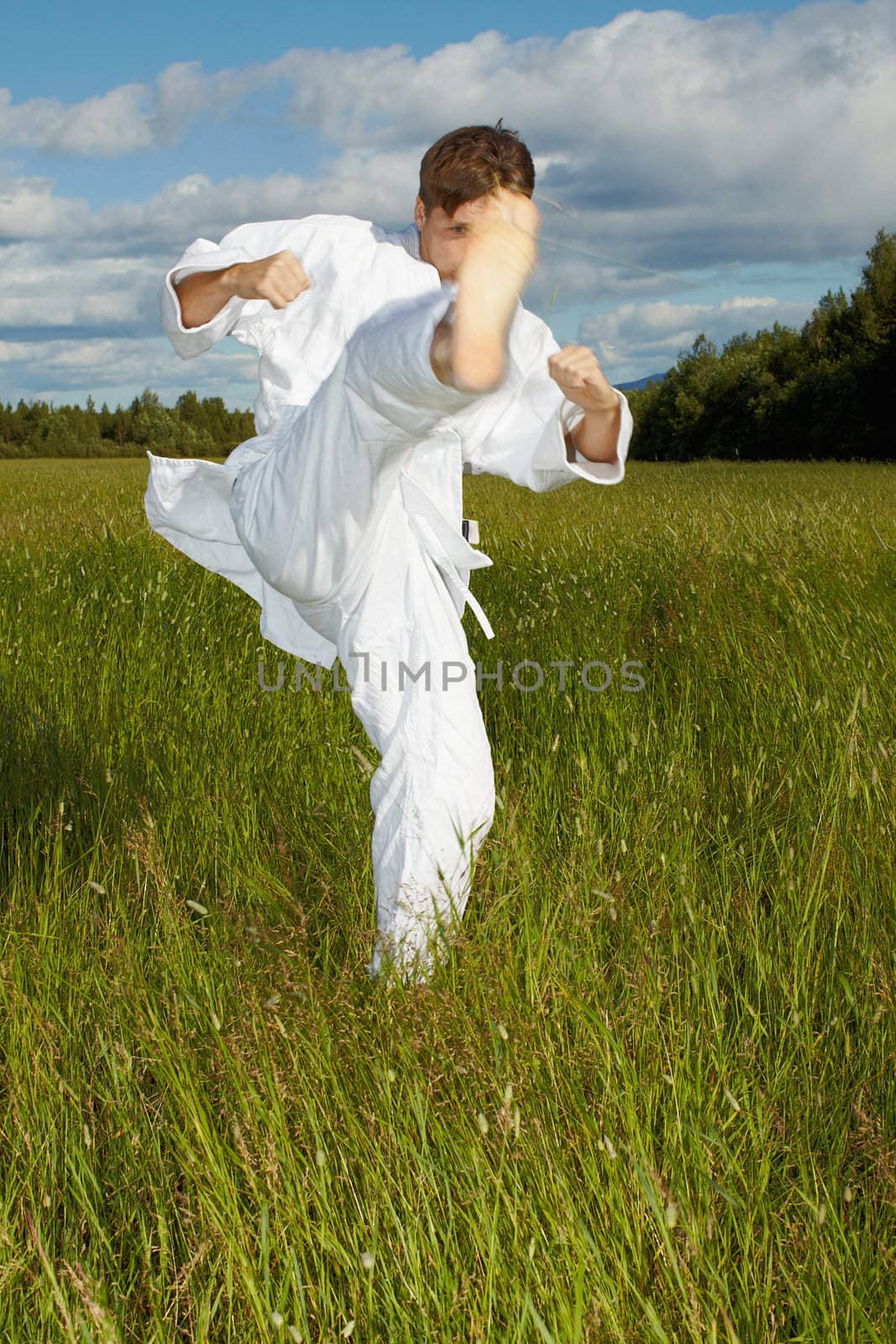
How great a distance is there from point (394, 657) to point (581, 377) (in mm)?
675

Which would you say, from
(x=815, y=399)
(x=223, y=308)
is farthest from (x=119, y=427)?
(x=223, y=308)

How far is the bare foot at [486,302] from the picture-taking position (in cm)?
141

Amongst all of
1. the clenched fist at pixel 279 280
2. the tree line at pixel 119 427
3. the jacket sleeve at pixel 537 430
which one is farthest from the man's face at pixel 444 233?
the tree line at pixel 119 427

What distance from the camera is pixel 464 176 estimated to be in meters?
2.05

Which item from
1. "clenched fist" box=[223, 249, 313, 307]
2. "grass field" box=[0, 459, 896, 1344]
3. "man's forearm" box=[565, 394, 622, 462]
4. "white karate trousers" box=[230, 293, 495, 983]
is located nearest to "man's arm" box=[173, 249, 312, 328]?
"clenched fist" box=[223, 249, 313, 307]

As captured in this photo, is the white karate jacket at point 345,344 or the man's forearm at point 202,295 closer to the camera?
the man's forearm at point 202,295

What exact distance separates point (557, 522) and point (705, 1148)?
7.91 meters

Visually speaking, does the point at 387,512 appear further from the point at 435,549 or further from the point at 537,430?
the point at 537,430

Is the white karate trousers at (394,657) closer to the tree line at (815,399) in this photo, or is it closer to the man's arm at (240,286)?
the man's arm at (240,286)

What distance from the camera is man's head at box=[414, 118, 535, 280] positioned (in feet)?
6.64

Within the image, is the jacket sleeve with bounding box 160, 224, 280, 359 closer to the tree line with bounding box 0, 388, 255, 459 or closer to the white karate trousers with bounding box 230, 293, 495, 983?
the white karate trousers with bounding box 230, 293, 495, 983

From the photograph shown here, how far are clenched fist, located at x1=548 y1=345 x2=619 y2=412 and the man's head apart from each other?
270 mm

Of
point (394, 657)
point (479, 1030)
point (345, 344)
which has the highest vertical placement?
point (345, 344)

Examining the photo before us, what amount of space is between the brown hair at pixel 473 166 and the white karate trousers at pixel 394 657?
495mm
